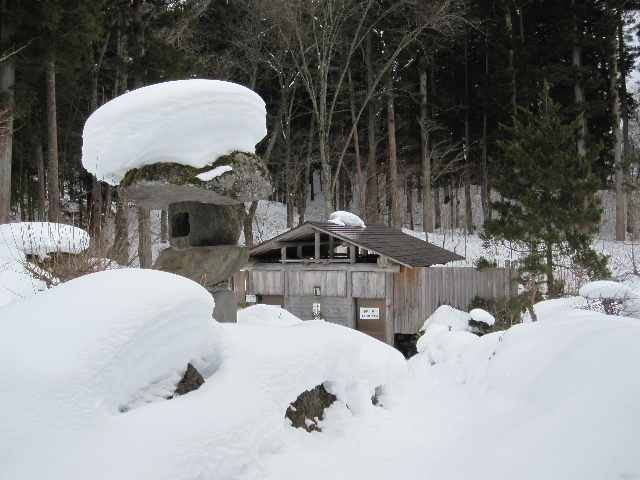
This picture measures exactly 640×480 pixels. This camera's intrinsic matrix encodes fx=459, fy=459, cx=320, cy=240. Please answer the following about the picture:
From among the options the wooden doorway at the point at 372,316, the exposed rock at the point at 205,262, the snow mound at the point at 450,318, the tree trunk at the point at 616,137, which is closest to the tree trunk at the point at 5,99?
the exposed rock at the point at 205,262

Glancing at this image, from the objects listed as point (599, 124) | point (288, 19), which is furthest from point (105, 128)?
point (599, 124)

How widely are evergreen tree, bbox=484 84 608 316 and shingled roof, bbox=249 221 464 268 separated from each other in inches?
79.7

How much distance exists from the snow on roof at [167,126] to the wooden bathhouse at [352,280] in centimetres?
739

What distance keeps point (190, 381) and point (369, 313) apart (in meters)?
9.98

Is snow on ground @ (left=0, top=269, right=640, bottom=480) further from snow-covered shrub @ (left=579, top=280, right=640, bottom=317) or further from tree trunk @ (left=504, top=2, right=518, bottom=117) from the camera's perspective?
tree trunk @ (left=504, top=2, right=518, bottom=117)

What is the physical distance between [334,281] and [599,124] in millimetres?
20212

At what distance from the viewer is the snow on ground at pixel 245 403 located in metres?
2.29

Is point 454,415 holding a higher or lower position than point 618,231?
lower

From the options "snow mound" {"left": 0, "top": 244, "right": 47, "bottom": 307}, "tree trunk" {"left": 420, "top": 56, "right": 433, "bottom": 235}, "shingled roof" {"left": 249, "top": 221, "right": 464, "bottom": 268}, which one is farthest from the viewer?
"tree trunk" {"left": 420, "top": 56, "right": 433, "bottom": 235}

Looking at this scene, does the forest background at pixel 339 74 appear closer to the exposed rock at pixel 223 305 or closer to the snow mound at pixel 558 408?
the exposed rock at pixel 223 305

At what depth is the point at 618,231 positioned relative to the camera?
22.1 metres

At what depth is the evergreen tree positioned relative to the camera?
11172 mm

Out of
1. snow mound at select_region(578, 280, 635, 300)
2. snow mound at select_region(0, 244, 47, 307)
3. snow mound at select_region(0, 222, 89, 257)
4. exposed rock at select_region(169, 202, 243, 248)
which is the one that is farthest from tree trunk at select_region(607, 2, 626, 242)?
snow mound at select_region(0, 244, 47, 307)

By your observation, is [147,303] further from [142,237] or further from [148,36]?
[148,36]
